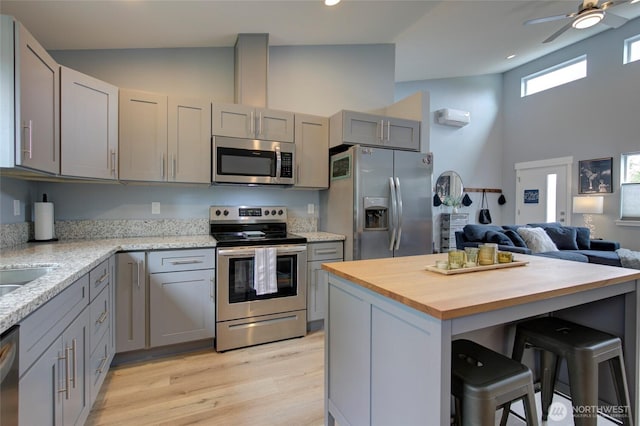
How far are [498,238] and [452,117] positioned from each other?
3.00 metres

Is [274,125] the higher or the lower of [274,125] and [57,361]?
the higher

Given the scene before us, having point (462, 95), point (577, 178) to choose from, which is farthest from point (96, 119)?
point (577, 178)

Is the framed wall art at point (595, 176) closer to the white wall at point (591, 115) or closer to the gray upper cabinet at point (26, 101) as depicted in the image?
the white wall at point (591, 115)

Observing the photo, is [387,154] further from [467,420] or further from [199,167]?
[467,420]

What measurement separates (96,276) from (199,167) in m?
1.25

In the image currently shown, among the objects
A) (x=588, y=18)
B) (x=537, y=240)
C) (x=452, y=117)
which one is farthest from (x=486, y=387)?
(x=452, y=117)

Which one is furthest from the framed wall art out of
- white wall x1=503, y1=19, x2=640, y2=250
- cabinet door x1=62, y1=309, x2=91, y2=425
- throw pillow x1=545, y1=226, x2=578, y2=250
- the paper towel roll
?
the paper towel roll

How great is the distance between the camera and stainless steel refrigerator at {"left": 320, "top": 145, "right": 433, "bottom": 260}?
9.71 feet

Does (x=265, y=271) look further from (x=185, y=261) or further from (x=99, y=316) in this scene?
(x=99, y=316)

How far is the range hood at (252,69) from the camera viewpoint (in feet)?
9.97

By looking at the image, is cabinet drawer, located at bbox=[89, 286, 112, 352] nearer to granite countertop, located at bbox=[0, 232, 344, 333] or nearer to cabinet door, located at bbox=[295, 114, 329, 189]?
granite countertop, located at bbox=[0, 232, 344, 333]

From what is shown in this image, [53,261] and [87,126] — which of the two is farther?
[87,126]

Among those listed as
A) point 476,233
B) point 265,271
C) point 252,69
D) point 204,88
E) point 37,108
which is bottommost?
point 265,271

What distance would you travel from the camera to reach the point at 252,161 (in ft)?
9.55
